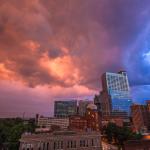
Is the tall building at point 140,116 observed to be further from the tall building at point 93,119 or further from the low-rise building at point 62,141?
the low-rise building at point 62,141

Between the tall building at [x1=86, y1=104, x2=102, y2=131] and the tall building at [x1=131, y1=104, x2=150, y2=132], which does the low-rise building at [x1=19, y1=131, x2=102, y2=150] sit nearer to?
the tall building at [x1=86, y1=104, x2=102, y2=131]

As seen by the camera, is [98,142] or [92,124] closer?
[98,142]

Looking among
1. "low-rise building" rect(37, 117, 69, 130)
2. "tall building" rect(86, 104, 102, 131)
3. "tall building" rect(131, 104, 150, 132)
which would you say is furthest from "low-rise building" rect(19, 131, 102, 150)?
"low-rise building" rect(37, 117, 69, 130)

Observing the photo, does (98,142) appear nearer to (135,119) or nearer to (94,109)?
(94,109)

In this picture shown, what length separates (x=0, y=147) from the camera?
2734 inches

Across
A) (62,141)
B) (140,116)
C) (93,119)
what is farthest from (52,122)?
(62,141)

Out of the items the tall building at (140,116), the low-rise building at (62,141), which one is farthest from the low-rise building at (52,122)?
the low-rise building at (62,141)

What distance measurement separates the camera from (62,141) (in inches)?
2055

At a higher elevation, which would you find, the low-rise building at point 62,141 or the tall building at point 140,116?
→ the tall building at point 140,116

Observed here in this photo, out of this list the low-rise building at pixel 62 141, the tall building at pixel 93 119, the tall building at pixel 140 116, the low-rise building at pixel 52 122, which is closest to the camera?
the low-rise building at pixel 62 141

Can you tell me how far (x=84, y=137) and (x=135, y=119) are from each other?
125826 millimetres

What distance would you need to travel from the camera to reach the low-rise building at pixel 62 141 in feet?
166

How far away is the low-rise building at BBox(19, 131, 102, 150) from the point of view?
50.5m

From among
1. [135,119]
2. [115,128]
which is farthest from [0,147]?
A: [135,119]
